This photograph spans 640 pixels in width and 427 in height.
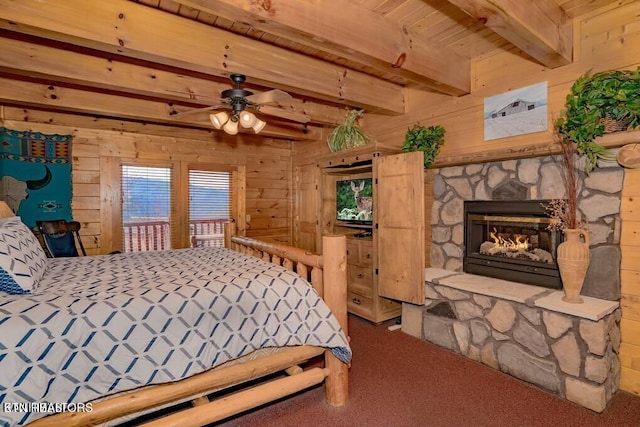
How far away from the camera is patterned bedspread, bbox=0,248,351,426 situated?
128 centimetres

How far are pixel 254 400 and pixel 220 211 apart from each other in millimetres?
3387

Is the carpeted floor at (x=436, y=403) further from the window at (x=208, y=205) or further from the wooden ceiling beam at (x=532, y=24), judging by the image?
the window at (x=208, y=205)

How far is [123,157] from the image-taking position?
13.5 ft

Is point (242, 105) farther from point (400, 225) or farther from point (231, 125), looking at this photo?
point (400, 225)

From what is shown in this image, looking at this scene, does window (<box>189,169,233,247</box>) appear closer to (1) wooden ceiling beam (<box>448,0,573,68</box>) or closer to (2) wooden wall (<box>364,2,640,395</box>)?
(2) wooden wall (<box>364,2,640,395</box>)

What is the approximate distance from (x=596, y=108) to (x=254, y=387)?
2.72 m

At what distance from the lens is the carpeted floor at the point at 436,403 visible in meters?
1.89

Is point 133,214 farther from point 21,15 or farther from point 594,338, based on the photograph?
point 594,338

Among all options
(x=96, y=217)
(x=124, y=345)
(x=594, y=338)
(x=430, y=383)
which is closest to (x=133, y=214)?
(x=96, y=217)

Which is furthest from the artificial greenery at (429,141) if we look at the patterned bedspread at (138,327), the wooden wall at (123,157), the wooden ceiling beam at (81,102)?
the wooden wall at (123,157)

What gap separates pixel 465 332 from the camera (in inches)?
105

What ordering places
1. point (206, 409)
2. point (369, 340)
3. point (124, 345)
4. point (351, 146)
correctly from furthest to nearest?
point (351, 146)
point (369, 340)
point (206, 409)
point (124, 345)

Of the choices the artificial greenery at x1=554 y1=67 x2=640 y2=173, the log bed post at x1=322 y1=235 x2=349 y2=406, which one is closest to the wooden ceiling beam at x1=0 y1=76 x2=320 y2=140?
the log bed post at x1=322 y1=235 x2=349 y2=406

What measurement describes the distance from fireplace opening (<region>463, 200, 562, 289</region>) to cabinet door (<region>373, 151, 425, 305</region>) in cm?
53
